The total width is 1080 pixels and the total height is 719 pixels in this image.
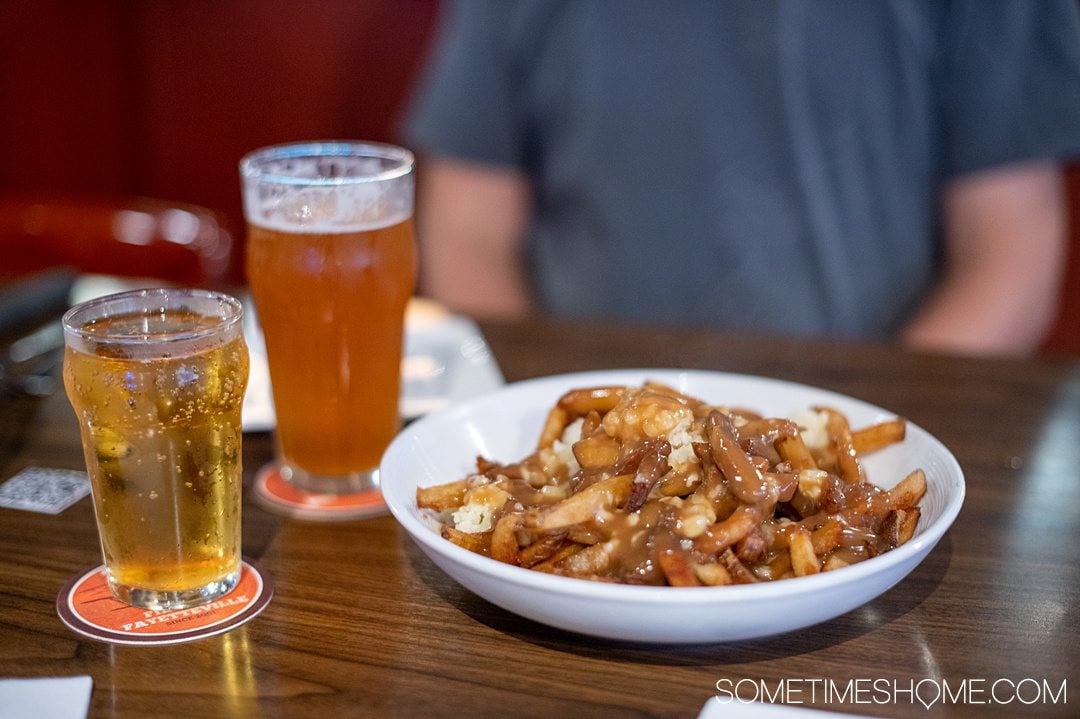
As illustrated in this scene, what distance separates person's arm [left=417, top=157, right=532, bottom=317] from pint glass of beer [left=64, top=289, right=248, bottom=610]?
1.50 m

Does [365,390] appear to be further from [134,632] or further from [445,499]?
[134,632]

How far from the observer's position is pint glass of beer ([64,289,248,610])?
0.90 metres

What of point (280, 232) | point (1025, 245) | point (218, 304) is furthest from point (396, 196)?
point (1025, 245)

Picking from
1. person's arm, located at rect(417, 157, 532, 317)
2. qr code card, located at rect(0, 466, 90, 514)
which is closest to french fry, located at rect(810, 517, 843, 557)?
qr code card, located at rect(0, 466, 90, 514)

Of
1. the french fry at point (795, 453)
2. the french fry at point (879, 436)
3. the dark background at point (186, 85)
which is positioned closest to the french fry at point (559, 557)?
the french fry at point (795, 453)

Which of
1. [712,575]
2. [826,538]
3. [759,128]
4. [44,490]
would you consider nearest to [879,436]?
[826,538]

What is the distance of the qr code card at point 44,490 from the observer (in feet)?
3.75

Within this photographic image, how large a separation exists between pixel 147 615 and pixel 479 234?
1663 millimetres

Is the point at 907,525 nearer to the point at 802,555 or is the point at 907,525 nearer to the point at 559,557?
the point at 802,555

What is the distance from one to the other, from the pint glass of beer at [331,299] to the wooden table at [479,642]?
107 mm

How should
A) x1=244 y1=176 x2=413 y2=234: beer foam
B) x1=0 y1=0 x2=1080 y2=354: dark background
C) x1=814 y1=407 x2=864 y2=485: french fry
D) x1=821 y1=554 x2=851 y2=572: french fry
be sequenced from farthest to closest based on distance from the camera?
x1=0 y1=0 x2=1080 y2=354: dark background, x1=244 y1=176 x2=413 y2=234: beer foam, x1=814 y1=407 x2=864 y2=485: french fry, x1=821 y1=554 x2=851 y2=572: french fry

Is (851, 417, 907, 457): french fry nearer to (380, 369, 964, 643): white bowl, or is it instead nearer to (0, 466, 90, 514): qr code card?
(380, 369, 964, 643): white bowl

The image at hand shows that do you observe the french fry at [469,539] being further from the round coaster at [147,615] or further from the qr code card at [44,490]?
the qr code card at [44,490]

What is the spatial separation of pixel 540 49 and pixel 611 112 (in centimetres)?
22
